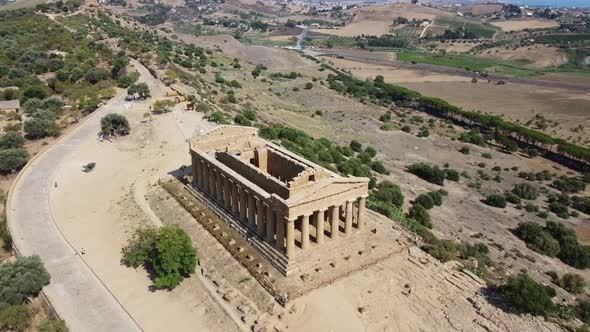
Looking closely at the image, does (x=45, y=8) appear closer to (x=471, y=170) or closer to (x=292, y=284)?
(x=471, y=170)

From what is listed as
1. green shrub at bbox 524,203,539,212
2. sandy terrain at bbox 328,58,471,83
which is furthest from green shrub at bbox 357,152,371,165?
sandy terrain at bbox 328,58,471,83

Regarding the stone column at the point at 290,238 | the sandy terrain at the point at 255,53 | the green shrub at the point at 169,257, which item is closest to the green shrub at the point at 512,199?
the stone column at the point at 290,238

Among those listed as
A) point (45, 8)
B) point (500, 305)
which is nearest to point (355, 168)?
point (500, 305)

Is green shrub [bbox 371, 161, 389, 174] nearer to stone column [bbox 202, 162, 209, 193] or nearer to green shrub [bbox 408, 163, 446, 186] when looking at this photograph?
green shrub [bbox 408, 163, 446, 186]

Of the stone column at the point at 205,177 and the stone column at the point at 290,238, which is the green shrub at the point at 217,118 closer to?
the stone column at the point at 205,177

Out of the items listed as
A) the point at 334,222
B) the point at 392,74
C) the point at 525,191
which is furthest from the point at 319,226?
the point at 392,74

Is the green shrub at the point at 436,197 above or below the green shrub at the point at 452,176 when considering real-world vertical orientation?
above

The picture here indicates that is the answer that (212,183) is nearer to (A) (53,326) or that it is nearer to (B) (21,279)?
(B) (21,279)
